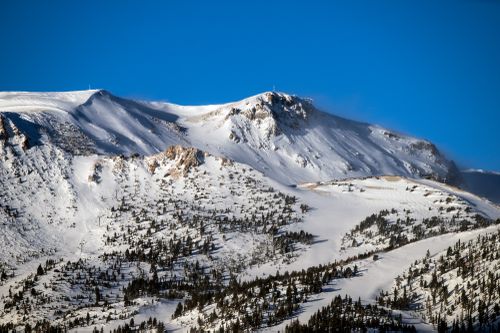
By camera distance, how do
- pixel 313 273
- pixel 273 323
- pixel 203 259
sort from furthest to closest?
→ pixel 203 259
pixel 313 273
pixel 273 323

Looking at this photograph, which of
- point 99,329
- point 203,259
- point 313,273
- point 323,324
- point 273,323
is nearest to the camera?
point 323,324

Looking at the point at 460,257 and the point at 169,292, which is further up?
the point at 460,257

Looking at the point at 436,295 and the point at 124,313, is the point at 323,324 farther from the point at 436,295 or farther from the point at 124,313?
the point at 124,313

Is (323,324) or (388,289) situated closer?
(323,324)

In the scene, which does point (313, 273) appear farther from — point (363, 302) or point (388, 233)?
point (388, 233)

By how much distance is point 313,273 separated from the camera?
6383 inches

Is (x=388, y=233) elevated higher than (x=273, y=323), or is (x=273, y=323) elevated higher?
(x=388, y=233)

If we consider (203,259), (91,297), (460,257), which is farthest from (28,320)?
(460,257)

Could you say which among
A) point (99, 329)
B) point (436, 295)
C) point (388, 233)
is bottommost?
point (99, 329)

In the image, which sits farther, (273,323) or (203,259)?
(203,259)

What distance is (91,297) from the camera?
165375mm

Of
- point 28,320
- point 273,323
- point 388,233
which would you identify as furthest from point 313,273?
point 28,320

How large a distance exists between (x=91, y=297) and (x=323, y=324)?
68.3 m

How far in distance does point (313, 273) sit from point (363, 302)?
25.1m
